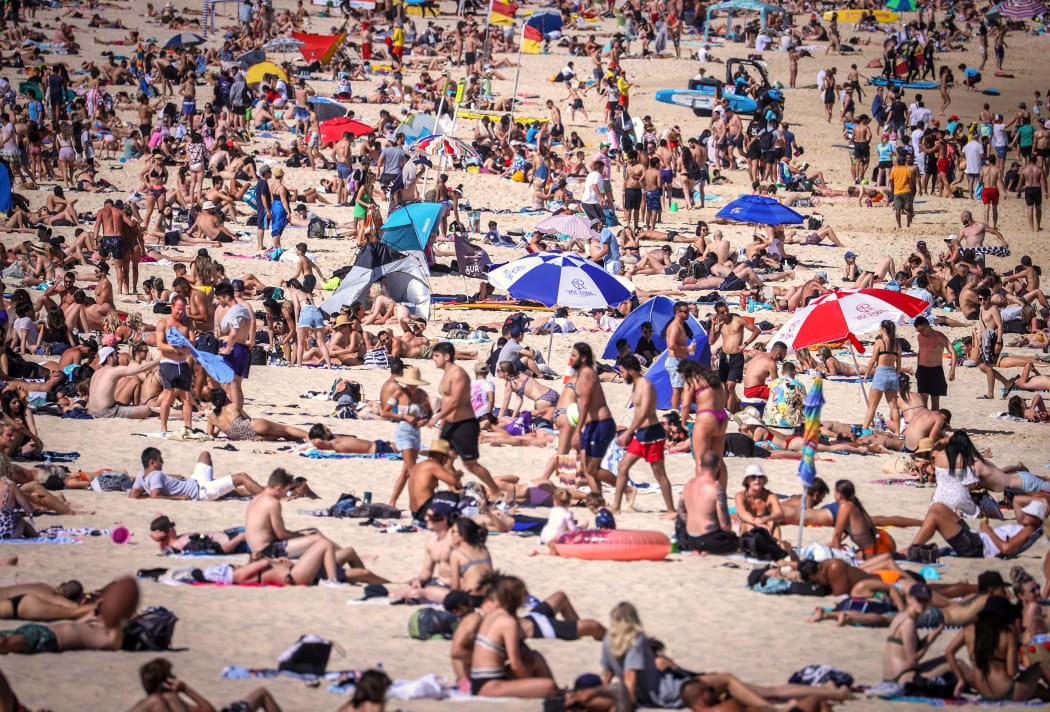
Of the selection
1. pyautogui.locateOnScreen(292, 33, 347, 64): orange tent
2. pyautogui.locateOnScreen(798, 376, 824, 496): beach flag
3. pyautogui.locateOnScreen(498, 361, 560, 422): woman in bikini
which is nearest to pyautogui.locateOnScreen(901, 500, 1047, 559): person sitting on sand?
pyautogui.locateOnScreen(798, 376, 824, 496): beach flag

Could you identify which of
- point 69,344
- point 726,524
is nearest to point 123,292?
point 69,344

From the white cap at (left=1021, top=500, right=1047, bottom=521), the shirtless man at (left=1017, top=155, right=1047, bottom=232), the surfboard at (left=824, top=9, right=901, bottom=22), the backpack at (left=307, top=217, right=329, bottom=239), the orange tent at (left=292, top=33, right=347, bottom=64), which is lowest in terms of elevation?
the white cap at (left=1021, top=500, right=1047, bottom=521)

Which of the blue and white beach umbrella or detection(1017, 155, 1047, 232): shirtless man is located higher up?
detection(1017, 155, 1047, 232): shirtless man

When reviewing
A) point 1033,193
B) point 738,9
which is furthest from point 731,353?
point 738,9

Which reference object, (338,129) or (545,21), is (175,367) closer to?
(338,129)

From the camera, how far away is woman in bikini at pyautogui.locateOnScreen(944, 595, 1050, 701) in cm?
671

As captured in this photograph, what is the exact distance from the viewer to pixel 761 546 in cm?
912

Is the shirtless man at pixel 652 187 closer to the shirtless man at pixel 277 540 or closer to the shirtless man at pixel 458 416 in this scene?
the shirtless man at pixel 458 416

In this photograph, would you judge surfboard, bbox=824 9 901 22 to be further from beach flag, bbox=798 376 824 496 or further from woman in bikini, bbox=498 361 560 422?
beach flag, bbox=798 376 824 496

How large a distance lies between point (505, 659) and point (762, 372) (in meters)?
7.92

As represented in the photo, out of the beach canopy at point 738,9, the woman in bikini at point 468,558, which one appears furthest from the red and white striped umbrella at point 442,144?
the beach canopy at point 738,9

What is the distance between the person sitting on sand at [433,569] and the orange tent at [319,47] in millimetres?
26226

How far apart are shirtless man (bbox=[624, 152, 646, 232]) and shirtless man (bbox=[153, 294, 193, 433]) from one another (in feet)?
37.9

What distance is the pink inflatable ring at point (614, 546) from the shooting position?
29.7ft
